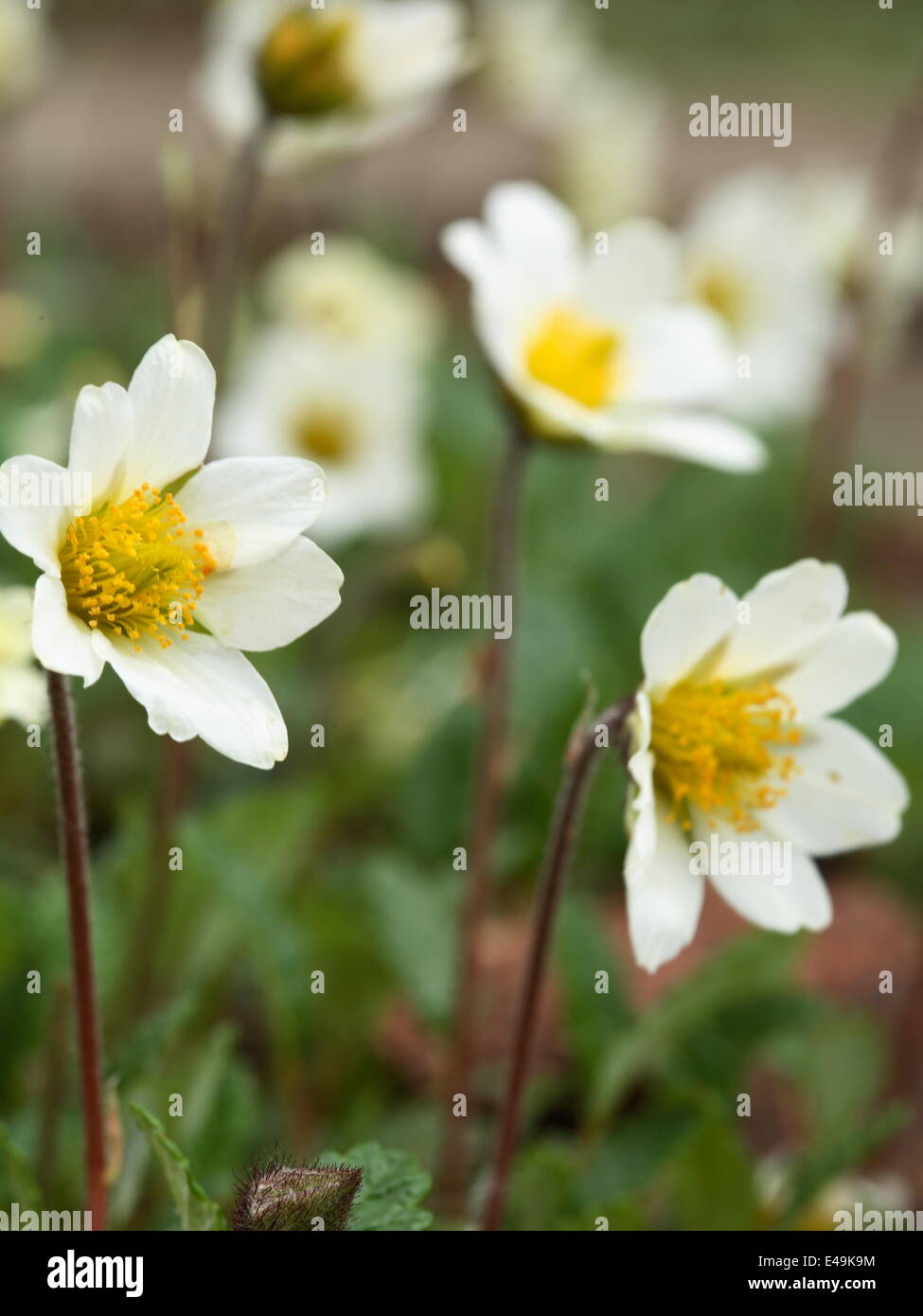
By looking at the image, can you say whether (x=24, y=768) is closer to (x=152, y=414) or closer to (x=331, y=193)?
(x=152, y=414)

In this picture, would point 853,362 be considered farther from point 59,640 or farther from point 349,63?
point 59,640

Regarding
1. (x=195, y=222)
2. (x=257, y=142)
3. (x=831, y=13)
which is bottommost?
(x=257, y=142)

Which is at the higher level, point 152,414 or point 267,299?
point 267,299

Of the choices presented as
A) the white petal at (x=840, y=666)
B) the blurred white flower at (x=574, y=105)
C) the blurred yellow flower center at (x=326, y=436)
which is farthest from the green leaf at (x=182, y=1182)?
the blurred white flower at (x=574, y=105)

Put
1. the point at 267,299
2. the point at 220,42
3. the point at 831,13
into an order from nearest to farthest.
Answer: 1. the point at 220,42
2. the point at 267,299
3. the point at 831,13

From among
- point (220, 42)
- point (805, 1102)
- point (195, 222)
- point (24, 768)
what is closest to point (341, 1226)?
point (805, 1102)

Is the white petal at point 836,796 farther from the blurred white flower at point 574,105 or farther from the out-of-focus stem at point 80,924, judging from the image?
the blurred white flower at point 574,105

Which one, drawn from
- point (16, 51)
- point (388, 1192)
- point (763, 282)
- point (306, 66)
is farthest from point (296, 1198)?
point (16, 51)
